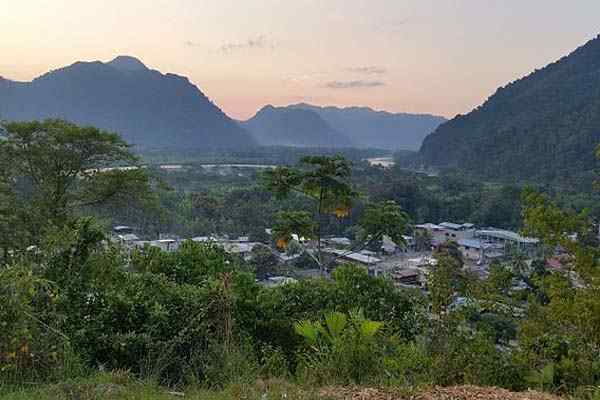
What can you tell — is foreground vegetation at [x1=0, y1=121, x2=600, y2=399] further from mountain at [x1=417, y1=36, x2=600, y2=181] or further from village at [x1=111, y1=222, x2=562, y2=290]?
mountain at [x1=417, y1=36, x2=600, y2=181]

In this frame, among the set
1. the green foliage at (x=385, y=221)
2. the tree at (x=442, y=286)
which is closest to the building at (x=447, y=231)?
the green foliage at (x=385, y=221)

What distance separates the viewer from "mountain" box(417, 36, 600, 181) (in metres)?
53.7

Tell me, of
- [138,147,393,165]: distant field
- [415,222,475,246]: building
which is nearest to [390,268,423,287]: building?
[415,222,475,246]: building

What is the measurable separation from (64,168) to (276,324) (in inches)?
280

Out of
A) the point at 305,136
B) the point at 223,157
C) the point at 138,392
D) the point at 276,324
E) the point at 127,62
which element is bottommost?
the point at 223,157

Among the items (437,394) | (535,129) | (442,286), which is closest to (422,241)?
(442,286)

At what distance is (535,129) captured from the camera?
2506 inches

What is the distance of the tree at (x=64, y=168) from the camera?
383 inches

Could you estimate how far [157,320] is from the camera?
3.74 meters

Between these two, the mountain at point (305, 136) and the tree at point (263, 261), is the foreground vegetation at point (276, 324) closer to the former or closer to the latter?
the tree at point (263, 261)

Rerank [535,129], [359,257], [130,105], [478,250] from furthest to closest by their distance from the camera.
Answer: [130,105] → [535,129] → [478,250] → [359,257]

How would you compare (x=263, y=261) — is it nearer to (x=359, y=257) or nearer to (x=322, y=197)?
(x=359, y=257)

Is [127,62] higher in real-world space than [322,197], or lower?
higher

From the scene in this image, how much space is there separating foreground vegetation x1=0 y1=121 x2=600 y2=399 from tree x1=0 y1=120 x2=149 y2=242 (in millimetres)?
5527
